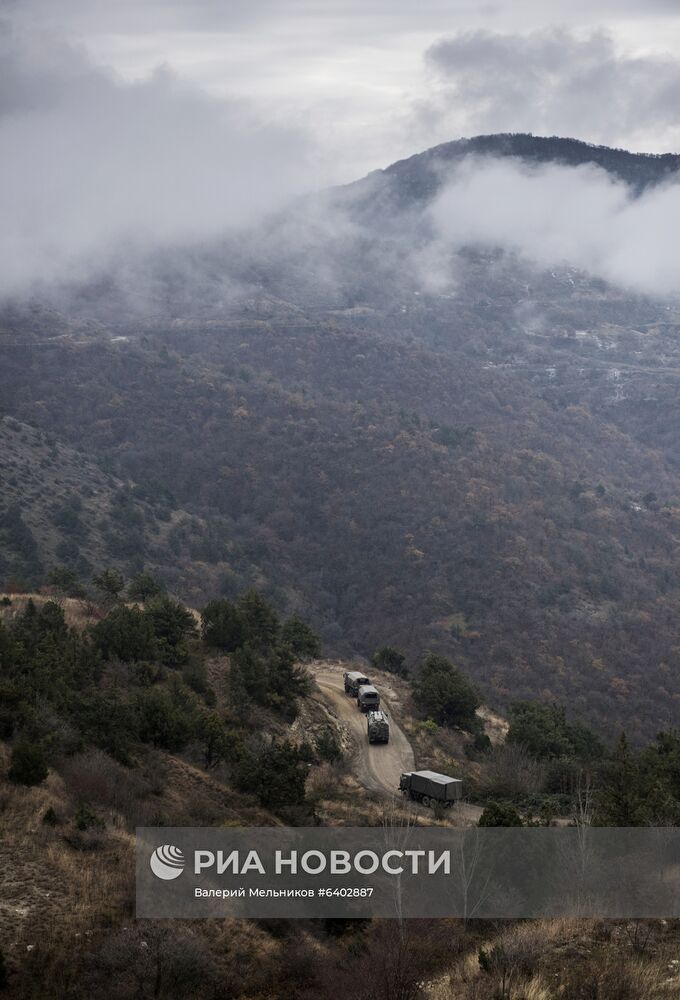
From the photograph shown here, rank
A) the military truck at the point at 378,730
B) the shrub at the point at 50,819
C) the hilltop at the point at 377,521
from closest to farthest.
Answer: the shrub at the point at 50,819 → the military truck at the point at 378,730 → the hilltop at the point at 377,521

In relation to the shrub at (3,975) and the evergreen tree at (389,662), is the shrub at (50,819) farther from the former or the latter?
the evergreen tree at (389,662)

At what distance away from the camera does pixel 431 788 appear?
32125mm

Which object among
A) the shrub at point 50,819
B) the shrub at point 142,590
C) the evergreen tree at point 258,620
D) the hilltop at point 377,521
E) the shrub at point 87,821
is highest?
the shrub at point 50,819

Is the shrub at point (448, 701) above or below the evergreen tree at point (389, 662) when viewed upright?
above

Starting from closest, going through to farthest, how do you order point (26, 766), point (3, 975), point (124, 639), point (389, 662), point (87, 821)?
1. point (3, 975)
2. point (87, 821)
3. point (26, 766)
4. point (124, 639)
5. point (389, 662)

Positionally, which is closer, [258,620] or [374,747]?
[374,747]

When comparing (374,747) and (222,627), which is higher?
(222,627)

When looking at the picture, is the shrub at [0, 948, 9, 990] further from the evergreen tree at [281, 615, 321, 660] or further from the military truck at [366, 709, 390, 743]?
the evergreen tree at [281, 615, 321, 660]

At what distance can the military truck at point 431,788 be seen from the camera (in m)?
31.7

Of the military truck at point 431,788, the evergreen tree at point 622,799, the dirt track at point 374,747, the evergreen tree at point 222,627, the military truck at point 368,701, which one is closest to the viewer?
the evergreen tree at point 622,799

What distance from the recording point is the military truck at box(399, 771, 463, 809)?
104ft

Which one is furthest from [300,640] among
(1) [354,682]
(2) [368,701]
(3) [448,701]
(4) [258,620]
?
(3) [448,701]

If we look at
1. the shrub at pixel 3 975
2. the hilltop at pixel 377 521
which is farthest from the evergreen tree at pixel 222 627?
the hilltop at pixel 377 521

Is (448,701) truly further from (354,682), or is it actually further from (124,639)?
(124,639)
